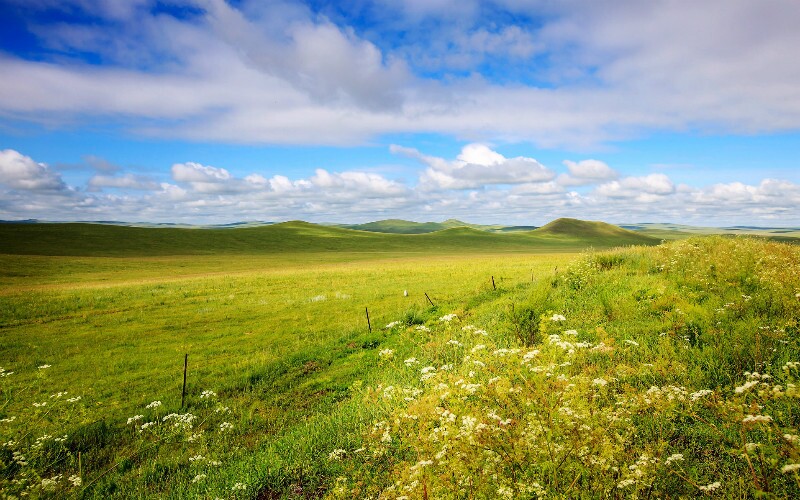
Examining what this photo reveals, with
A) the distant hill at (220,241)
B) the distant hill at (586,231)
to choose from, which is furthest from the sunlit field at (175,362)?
the distant hill at (586,231)

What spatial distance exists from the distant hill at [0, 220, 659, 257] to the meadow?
236ft

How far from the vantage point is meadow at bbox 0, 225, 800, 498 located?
4410 mm

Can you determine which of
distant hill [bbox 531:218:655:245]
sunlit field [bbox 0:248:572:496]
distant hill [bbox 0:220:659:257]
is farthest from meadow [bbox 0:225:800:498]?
distant hill [bbox 531:218:655:245]

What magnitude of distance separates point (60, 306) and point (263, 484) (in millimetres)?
28823

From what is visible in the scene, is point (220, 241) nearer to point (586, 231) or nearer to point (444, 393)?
point (444, 393)

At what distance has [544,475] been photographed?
4.49 metres

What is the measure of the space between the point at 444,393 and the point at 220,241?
364 feet

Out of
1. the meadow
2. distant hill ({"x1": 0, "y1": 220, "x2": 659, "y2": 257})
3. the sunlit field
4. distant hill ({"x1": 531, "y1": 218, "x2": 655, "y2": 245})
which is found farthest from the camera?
distant hill ({"x1": 531, "y1": 218, "x2": 655, "y2": 245})

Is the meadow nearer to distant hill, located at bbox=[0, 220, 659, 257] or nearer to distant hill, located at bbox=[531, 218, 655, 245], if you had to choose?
distant hill, located at bbox=[0, 220, 659, 257]

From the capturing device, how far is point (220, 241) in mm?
104125

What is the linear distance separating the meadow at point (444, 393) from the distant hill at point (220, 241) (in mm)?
71830

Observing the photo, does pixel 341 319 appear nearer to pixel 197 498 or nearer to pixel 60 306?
pixel 197 498

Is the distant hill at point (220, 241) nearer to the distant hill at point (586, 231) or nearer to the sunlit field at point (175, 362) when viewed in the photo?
the distant hill at point (586, 231)

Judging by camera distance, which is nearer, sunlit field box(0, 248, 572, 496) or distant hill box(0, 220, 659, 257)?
sunlit field box(0, 248, 572, 496)
